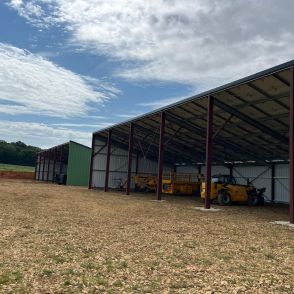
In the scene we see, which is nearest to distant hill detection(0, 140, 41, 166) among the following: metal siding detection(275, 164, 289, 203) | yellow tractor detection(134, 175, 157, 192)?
yellow tractor detection(134, 175, 157, 192)

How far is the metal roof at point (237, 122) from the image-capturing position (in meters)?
17.3

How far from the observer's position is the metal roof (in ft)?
56.8

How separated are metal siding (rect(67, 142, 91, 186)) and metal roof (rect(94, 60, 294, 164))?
28.1 feet

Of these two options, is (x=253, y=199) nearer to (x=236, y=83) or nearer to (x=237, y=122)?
(x=237, y=122)

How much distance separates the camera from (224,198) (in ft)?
78.8

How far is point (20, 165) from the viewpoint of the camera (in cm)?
10800

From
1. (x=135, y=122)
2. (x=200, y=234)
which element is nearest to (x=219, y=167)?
(x=135, y=122)

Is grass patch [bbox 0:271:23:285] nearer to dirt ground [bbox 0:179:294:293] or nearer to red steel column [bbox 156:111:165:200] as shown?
dirt ground [bbox 0:179:294:293]

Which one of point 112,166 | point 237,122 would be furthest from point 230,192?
point 112,166

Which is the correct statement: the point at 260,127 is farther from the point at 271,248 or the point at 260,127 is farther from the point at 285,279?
the point at 285,279

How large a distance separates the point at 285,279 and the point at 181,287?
2.06m

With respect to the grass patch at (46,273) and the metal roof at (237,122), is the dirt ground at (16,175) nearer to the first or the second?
the metal roof at (237,122)

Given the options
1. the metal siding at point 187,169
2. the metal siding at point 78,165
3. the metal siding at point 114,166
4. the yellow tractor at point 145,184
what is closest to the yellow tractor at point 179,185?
the yellow tractor at point 145,184

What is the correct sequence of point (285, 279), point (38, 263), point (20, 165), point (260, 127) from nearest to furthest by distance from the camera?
point (285, 279) < point (38, 263) < point (260, 127) < point (20, 165)
